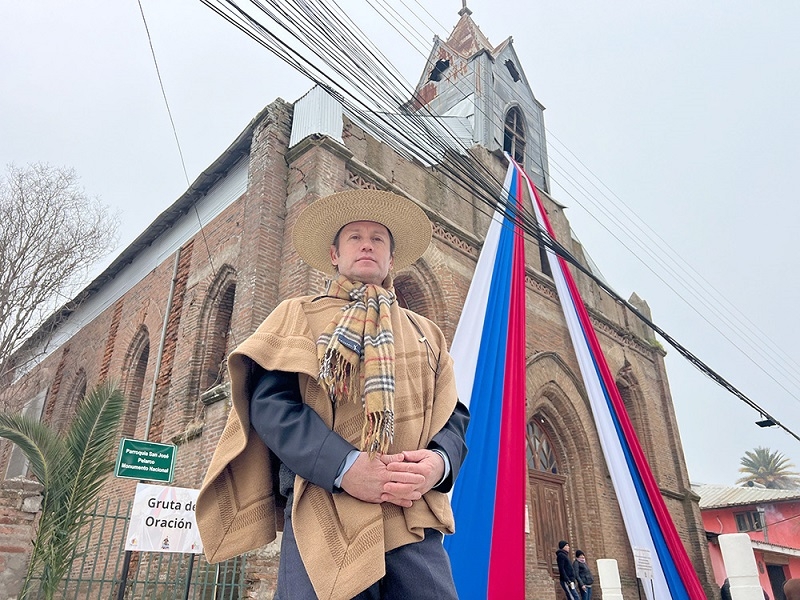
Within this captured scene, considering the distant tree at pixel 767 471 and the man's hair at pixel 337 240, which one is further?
the distant tree at pixel 767 471

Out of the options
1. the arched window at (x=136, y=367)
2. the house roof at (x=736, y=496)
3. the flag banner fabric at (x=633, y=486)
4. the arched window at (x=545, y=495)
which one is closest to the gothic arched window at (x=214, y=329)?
the arched window at (x=136, y=367)

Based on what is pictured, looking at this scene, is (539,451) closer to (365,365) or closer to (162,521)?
(162,521)

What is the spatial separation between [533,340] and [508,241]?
2.27m

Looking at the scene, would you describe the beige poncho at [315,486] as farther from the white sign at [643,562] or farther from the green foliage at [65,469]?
the white sign at [643,562]

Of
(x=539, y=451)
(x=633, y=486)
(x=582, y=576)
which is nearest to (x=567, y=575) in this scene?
(x=582, y=576)

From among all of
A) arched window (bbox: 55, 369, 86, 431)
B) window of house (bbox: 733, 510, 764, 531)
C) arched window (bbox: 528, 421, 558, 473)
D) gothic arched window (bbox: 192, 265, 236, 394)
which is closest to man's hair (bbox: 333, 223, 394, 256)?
gothic arched window (bbox: 192, 265, 236, 394)

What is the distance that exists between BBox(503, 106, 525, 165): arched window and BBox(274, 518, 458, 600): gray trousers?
15238 millimetres

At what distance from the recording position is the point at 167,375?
10797mm

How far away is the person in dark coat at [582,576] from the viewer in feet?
33.2

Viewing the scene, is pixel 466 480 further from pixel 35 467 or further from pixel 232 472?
pixel 232 472

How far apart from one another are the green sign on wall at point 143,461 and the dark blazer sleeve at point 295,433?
14.4 feet

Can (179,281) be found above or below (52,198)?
below

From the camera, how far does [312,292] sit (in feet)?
26.7

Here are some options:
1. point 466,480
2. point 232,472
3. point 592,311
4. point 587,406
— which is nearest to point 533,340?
point 587,406
